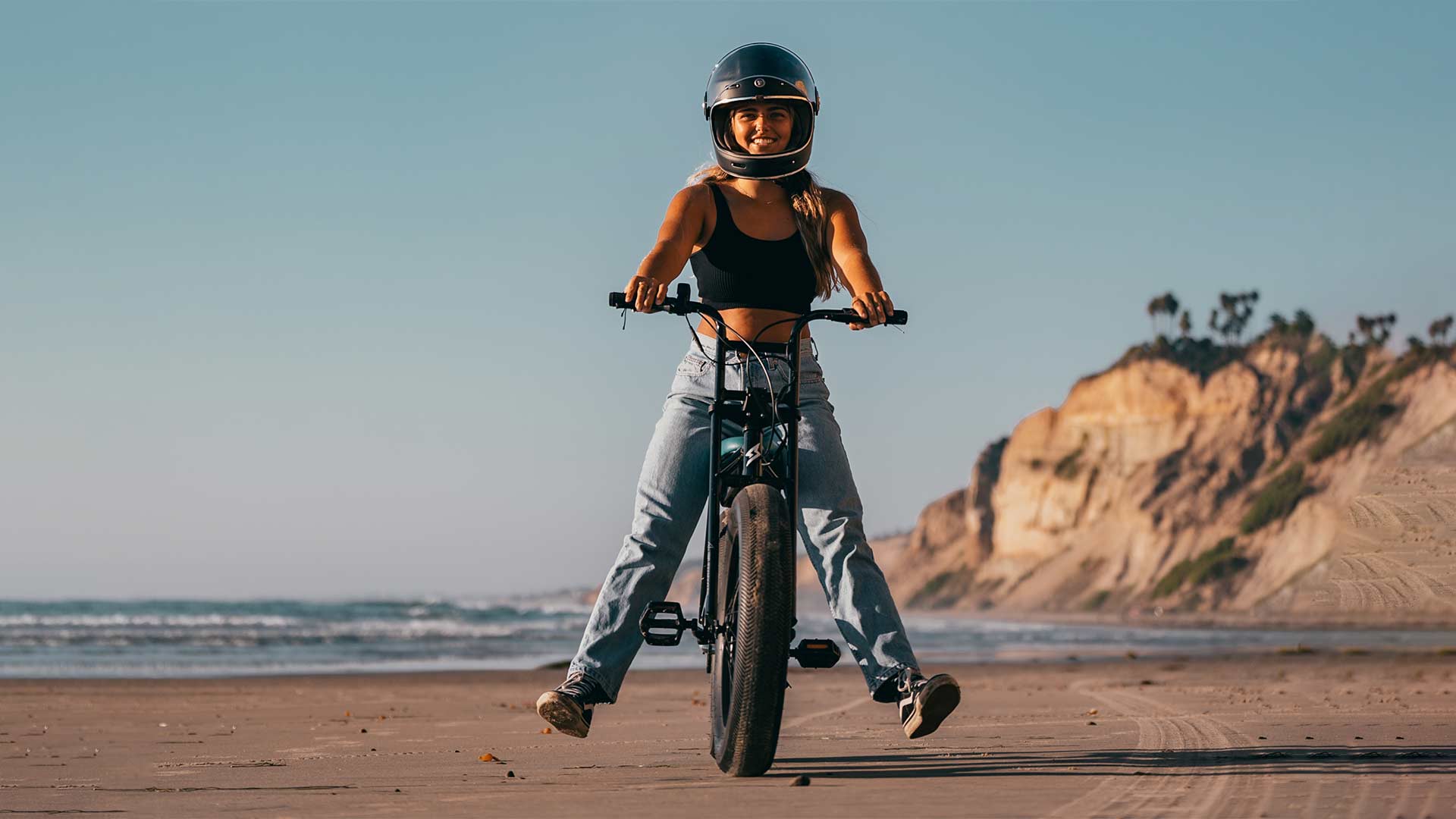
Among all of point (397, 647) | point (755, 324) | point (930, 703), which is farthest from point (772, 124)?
point (397, 647)

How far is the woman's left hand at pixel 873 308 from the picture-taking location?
4.26 meters

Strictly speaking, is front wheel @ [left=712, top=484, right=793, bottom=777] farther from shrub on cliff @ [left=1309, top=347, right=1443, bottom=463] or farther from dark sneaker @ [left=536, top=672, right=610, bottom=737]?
shrub on cliff @ [left=1309, top=347, right=1443, bottom=463]

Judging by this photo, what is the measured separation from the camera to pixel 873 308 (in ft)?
14.0

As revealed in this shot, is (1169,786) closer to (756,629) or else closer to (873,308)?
(756,629)

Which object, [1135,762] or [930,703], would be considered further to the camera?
[1135,762]

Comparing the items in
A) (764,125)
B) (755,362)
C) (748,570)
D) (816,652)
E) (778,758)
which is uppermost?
(764,125)

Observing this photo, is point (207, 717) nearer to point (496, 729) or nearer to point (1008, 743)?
point (496, 729)

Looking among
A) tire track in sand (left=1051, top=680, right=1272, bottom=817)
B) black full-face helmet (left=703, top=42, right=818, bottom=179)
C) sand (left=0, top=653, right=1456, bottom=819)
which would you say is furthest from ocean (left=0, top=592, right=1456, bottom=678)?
black full-face helmet (left=703, top=42, right=818, bottom=179)

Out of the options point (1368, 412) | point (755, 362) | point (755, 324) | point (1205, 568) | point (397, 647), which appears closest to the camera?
point (755, 362)

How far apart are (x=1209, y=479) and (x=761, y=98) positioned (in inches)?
2409

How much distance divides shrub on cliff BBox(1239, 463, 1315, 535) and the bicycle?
56.8 m

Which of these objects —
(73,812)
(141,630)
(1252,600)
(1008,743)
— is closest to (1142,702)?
(1008,743)

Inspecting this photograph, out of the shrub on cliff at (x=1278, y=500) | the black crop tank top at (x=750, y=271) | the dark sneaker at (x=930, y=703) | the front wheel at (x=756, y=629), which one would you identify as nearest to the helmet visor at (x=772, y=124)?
the black crop tank top at (x=750, y=271)

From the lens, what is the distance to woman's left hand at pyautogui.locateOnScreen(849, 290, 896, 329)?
4262mm
